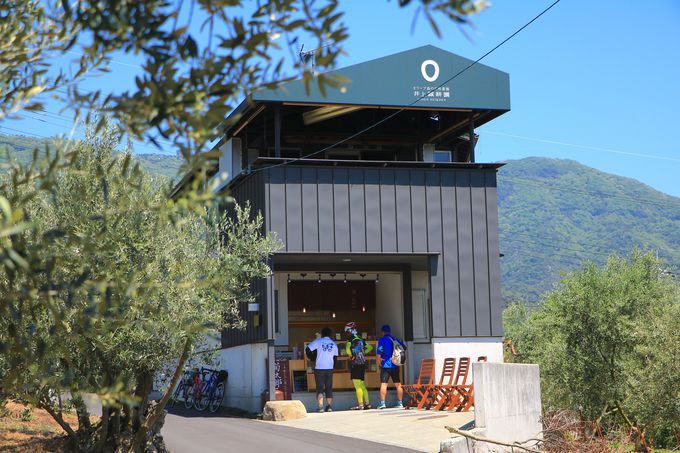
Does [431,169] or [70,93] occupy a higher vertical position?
[431,169]

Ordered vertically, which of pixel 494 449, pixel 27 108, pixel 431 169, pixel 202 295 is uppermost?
pixel 431 169

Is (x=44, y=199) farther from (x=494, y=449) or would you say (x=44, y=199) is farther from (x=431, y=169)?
(x=431, y=169)

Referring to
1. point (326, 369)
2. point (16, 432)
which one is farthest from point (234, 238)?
point (326, 369)

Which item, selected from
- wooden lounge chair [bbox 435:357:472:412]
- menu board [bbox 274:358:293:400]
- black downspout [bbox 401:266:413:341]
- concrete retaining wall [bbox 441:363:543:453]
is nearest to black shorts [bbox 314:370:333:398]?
menu board [bbox 274:358:293:400]

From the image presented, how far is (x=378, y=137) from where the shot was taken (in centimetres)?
2559

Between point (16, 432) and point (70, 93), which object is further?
point (16, 432)

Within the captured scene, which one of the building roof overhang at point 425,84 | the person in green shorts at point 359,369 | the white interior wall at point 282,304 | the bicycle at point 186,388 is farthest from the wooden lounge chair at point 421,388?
the bicycle at point 186,388

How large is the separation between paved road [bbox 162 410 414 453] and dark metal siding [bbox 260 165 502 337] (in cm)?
473

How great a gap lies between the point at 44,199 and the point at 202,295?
2220 mm

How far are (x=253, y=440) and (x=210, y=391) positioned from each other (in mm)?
8376

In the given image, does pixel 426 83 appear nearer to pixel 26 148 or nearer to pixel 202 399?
pixel 202 399

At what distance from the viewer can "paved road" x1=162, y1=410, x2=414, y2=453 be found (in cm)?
1396

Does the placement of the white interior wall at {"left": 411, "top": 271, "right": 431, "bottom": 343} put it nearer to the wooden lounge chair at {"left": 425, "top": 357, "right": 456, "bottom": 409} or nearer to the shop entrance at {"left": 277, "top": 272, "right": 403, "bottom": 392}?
the shop entrance at {"left": 277, "top": 272, "right": 403, "bottom": 392}

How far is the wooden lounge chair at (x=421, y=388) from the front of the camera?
19109 mm
